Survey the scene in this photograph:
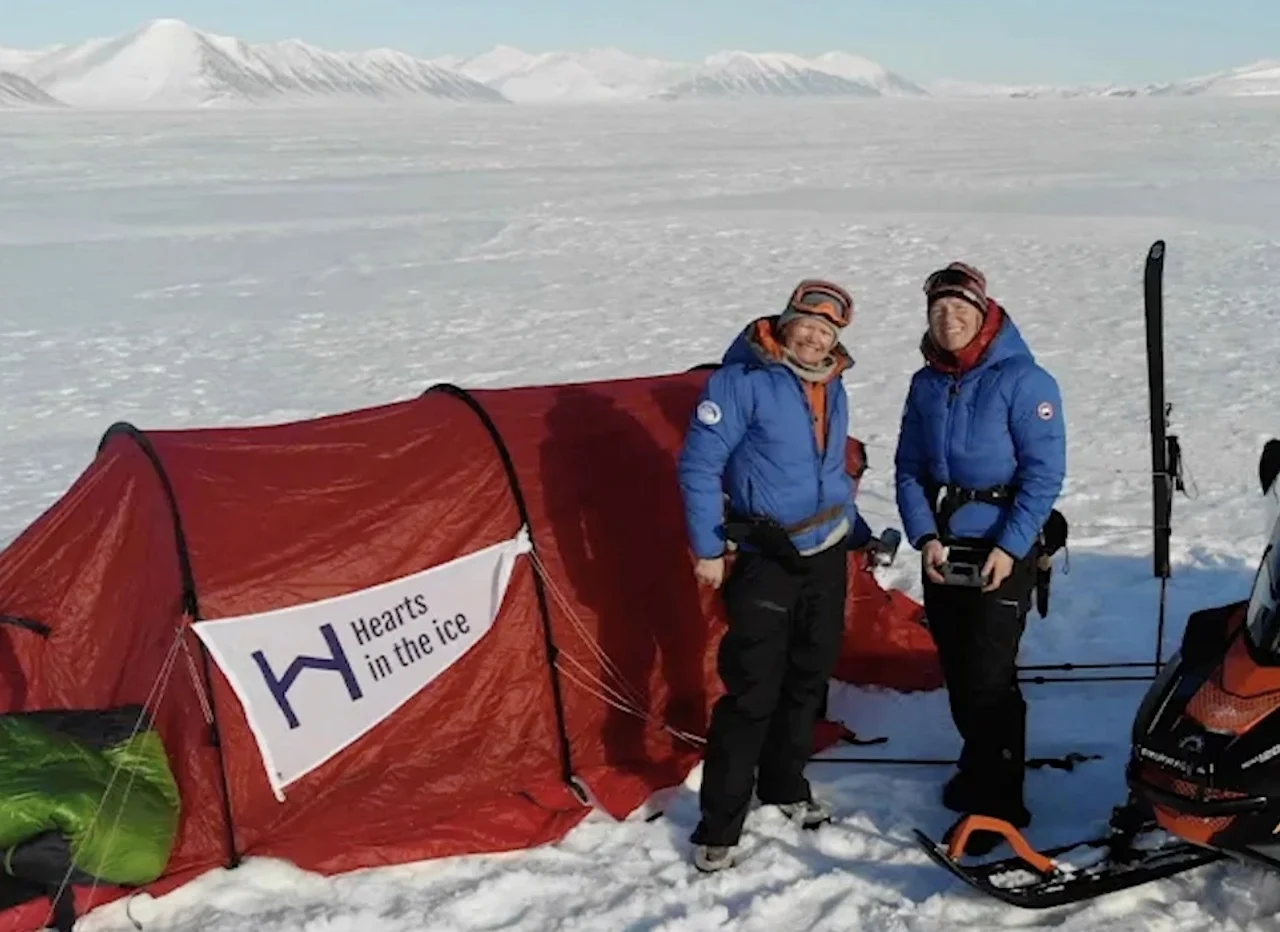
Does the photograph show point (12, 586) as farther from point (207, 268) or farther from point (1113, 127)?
point (1113, 127)

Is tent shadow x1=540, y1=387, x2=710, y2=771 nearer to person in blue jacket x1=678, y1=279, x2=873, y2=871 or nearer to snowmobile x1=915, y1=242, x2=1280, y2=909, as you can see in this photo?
person in blue jacket x1=678, y1=279, x2=873, y2=871

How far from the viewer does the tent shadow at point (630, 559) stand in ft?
15.2

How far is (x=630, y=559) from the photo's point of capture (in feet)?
15.4

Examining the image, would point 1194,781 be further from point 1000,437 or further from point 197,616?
point 197,616

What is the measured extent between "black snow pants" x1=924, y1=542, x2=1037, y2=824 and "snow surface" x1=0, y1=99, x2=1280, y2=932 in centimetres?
20

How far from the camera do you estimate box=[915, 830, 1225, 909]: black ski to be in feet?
12.0

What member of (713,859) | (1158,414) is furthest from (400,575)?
(1158,414)

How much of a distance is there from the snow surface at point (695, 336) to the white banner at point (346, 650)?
43 cm

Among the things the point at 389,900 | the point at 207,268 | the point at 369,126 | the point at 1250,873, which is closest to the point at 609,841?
the point at 389,900

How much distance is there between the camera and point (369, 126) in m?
68.1

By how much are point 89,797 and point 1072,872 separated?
2830mm

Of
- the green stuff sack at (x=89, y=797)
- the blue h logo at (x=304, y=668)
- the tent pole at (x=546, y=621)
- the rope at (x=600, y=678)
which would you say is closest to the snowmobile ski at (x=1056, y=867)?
the rope at (x=600, y=678)

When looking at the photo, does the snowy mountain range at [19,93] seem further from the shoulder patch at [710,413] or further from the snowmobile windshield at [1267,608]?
the snowmobile windshield at [1267,608]

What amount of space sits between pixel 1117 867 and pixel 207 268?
58.0 ft
